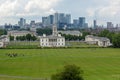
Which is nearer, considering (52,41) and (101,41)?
(101,41)

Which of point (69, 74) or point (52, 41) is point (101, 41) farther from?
point (69, 74)

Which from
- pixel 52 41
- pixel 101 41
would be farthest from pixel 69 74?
pixel 52 41

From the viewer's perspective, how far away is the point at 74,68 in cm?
2812

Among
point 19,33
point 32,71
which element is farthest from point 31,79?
point 19,33

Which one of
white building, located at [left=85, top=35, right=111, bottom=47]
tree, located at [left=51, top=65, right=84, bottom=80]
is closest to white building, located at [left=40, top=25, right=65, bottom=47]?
white building, located at [left=85, top=35, right=111, bottom=47]

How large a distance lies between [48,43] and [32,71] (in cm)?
8499

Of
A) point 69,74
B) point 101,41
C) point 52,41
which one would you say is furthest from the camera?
point 52,41

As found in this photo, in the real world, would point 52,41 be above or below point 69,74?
above

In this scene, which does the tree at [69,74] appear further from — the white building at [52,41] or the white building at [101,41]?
the white building at [52,41]

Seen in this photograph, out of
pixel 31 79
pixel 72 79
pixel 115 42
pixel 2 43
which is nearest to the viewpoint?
pixel 72 79

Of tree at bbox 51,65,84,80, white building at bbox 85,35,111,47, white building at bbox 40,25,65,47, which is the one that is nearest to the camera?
tree at bbox 51,65,84,80

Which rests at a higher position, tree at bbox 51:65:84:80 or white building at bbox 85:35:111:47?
white building at bbox 85:35:111:47

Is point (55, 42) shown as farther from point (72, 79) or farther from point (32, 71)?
point (72, 79)

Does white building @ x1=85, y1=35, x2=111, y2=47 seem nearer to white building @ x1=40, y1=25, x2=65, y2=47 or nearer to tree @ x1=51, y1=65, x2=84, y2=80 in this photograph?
white building @ x1=40, y1=25, x2=65, y2=47
